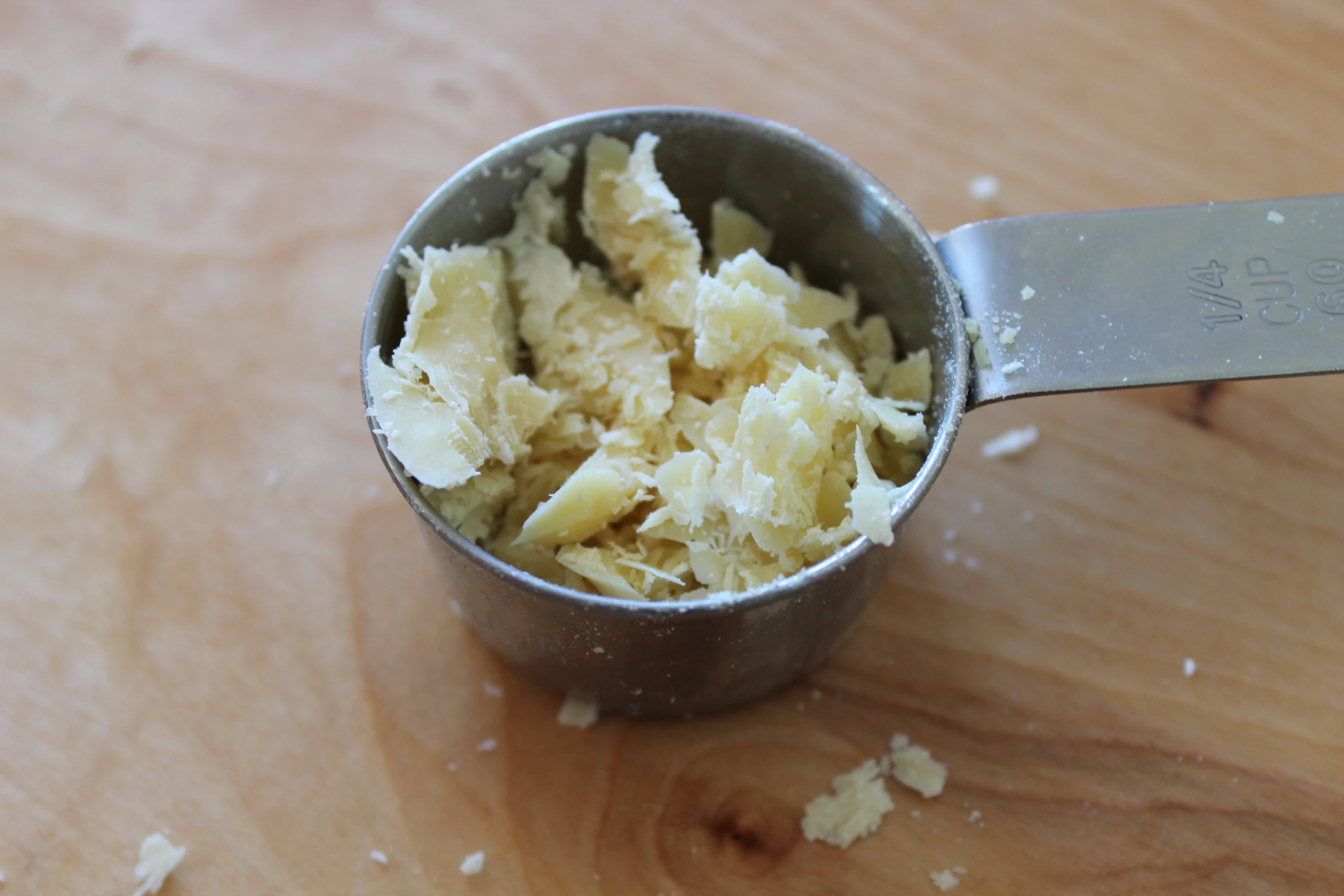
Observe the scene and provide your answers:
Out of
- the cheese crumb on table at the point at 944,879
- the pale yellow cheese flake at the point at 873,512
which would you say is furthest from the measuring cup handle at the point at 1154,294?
the cheese crumb on table at the point at 944,879

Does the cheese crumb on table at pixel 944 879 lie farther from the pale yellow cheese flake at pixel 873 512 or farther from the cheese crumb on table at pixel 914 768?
the pale yellow cheese flake at pixel 873 512

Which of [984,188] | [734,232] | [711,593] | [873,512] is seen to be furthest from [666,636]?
[984,188]

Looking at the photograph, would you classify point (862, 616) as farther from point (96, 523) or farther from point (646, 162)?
point (96, 523)

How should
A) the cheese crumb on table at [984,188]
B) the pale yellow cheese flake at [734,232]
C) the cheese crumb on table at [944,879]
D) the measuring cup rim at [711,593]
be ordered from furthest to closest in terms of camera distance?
the cheese crumb on table at [984,188] < the pale yellow cheese flake at [734,232] < the cheese crumb on table at [944,879] < the measuring cup rim at [711,593]

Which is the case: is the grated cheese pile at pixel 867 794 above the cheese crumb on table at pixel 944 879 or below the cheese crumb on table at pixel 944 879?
above

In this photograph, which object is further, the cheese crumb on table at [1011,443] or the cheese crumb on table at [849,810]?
the cheese crumb on table at [1011,443]

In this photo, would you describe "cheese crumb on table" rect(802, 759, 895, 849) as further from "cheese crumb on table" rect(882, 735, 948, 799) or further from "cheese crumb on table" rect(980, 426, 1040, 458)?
"cheese crumb on table" rect(980, 426, 1040, 458)
